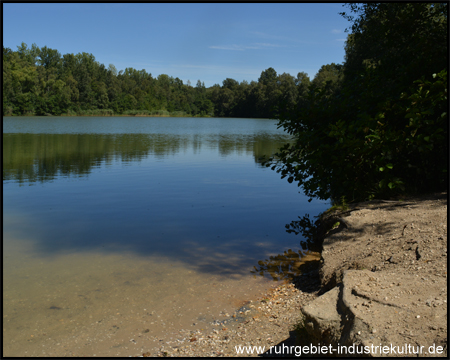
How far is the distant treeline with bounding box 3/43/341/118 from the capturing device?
9362 cm

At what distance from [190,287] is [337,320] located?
2832 mm

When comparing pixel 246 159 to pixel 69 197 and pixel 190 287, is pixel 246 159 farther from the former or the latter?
pixel 190 287

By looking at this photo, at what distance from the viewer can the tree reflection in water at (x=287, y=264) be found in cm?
643

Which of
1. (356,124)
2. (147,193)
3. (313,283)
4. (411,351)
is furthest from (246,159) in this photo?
(411,351)

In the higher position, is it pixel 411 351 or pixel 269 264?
pixel 411 351

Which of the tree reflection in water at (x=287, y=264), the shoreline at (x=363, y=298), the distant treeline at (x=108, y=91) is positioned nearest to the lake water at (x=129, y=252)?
the tree reflection in water at (x=287, y=264)

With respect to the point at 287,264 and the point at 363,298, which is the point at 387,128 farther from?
the point at 363,298

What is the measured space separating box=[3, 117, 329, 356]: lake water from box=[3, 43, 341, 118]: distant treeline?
69134 mm

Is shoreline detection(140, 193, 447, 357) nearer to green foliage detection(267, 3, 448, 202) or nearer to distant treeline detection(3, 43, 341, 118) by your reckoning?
green foliage detection(267, 3, 448, 202)

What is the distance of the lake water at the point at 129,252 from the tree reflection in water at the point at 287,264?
4.5 inches

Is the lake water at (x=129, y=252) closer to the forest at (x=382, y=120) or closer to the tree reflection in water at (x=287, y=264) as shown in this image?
the tree reflection in water at (x=287, y=264)

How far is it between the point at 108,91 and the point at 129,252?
386ft

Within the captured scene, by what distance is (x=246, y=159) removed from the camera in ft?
69.9

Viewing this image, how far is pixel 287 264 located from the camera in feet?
22.6
